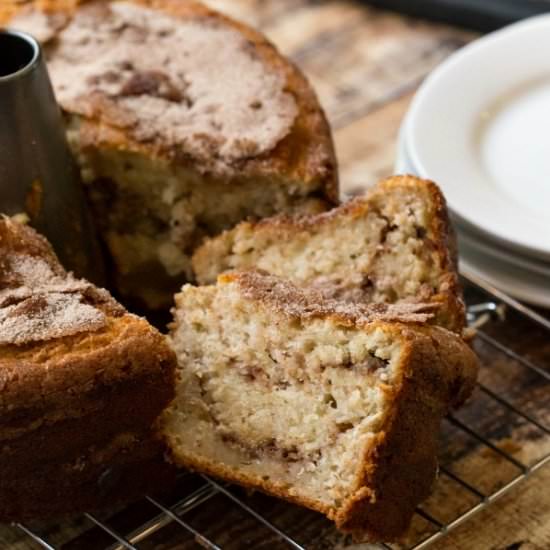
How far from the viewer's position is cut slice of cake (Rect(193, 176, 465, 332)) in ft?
8.11

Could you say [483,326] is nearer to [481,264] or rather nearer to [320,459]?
[481,264]

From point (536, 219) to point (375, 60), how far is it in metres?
1.37

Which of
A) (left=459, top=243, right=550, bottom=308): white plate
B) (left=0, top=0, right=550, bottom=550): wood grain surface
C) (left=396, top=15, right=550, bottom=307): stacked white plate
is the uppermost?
(left=396, top=15, right=550, bottom=307): stacked white plate

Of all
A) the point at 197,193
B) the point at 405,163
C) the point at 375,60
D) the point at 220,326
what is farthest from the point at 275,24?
the point at 220,326

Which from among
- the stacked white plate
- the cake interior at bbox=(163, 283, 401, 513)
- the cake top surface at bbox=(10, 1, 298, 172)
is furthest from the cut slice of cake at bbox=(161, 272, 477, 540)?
the stacked white plate

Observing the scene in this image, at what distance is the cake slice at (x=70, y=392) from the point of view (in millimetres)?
2135

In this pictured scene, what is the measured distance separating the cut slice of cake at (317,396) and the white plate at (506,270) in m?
0.56

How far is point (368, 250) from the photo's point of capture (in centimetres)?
255

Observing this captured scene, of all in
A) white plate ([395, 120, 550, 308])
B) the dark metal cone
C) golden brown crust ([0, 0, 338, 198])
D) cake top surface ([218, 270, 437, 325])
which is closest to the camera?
cake top surface ([218, 270, 437, 325])

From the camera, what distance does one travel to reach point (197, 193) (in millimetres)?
2814

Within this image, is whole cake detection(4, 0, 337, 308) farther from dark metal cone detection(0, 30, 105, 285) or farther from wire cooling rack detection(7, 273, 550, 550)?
wire cooling rack detection(7, 273, 550, 550)

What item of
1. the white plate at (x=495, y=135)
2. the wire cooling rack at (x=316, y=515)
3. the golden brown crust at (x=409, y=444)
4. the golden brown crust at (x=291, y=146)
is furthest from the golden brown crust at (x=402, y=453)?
the white plate at (x=495, y=135)

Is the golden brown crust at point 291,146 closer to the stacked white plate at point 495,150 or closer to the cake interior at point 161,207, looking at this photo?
the cake interior at point 161,207

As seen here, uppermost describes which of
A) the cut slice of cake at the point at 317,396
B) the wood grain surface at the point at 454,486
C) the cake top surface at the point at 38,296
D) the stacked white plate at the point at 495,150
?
the cake top surface at the point at 38,296
